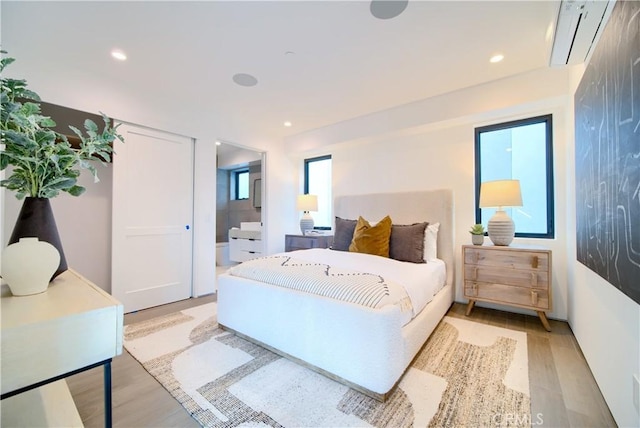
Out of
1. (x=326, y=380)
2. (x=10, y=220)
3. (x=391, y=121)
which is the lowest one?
(x=326, y=380)

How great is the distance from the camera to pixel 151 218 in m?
3.03

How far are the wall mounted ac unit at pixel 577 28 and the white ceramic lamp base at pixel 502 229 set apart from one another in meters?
1.35

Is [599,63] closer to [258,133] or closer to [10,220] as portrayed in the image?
[258,133]

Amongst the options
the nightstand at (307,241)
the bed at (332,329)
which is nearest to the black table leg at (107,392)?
the bed at (332,329)

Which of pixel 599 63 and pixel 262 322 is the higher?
pixel 599 63

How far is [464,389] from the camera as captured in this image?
1.56m

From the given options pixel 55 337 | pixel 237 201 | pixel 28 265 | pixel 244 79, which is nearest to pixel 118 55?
pixel 244 79

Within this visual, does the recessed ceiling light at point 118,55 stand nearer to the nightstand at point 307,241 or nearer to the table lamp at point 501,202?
the nightstand at point 307,241

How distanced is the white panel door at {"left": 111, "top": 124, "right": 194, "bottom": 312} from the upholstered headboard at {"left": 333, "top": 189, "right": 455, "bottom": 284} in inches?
87.7

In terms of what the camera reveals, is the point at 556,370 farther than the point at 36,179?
Yes

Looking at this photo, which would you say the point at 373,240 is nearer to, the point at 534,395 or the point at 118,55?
the point at 534,395

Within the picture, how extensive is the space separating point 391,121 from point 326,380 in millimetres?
3013

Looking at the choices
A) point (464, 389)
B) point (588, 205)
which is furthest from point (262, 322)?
point (588, 205)

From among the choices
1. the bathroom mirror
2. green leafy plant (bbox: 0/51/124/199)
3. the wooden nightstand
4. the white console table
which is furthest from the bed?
the bathroom mirror
